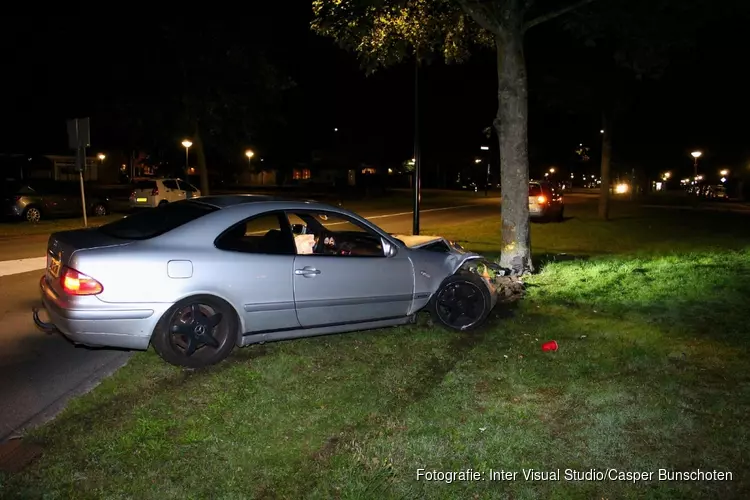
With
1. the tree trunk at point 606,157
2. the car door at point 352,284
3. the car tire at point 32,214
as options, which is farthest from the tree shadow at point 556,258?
the car tire at point 32,214

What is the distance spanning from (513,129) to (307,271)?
5476mm

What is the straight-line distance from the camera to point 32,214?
22.2m

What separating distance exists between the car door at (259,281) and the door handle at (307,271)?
0.08 meters

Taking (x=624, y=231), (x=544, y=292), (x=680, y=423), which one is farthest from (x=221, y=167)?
(x=680, y=423)

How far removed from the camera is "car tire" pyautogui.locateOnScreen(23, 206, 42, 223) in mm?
22047

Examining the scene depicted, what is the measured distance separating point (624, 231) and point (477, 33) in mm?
9302

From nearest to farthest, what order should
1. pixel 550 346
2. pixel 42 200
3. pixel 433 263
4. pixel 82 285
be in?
1. pixel 82 285
2. pixel 550 346
3. pixel 433 263
4. pixel 42 200

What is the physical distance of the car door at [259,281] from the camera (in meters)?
6.02

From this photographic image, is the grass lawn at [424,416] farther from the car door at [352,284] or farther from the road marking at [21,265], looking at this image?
the road marking at [21,265]

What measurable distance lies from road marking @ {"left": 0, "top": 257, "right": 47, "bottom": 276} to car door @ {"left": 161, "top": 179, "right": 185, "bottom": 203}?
46.8 feet

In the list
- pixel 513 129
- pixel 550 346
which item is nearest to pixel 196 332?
pixel 550 346

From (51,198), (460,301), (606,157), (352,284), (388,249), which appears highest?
(606,157)

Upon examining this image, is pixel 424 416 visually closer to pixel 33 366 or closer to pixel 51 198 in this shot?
pixel 33 366

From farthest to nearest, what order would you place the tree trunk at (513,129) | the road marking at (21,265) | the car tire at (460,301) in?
the road marking at (21,265), the tree trunk at (513,129), the car tire at (460,301)
